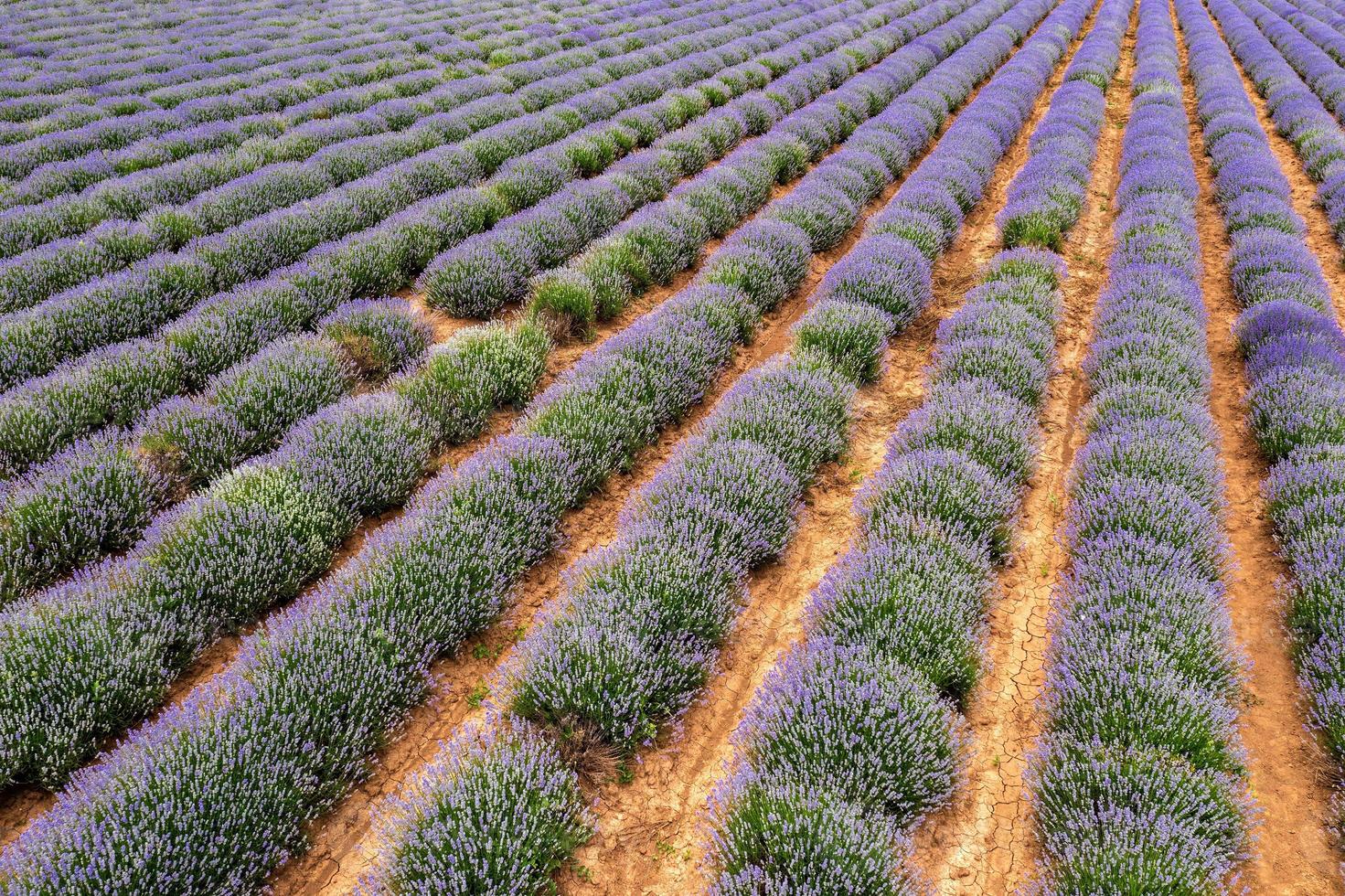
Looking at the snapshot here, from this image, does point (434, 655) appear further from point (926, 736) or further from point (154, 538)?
point (926, 736)

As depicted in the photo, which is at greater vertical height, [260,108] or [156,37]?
[156,37]

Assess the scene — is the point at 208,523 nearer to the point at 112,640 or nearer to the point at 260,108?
the point at 112,640

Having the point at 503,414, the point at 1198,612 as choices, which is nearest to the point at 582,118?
the point at 503,414

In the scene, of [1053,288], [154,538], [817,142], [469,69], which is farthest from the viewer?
[469,69]

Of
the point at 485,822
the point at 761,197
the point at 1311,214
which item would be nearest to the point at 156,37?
the point at 761,197

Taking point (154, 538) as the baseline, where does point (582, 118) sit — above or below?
above

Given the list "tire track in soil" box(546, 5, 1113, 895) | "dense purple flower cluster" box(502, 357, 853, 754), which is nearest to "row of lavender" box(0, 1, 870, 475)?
"dense purple flower cluster" box(502, 357, 853, 754)

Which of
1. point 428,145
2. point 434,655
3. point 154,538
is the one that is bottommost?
point 434,655

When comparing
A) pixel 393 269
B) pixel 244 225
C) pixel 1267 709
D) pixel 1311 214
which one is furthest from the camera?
pixel 1311 214
